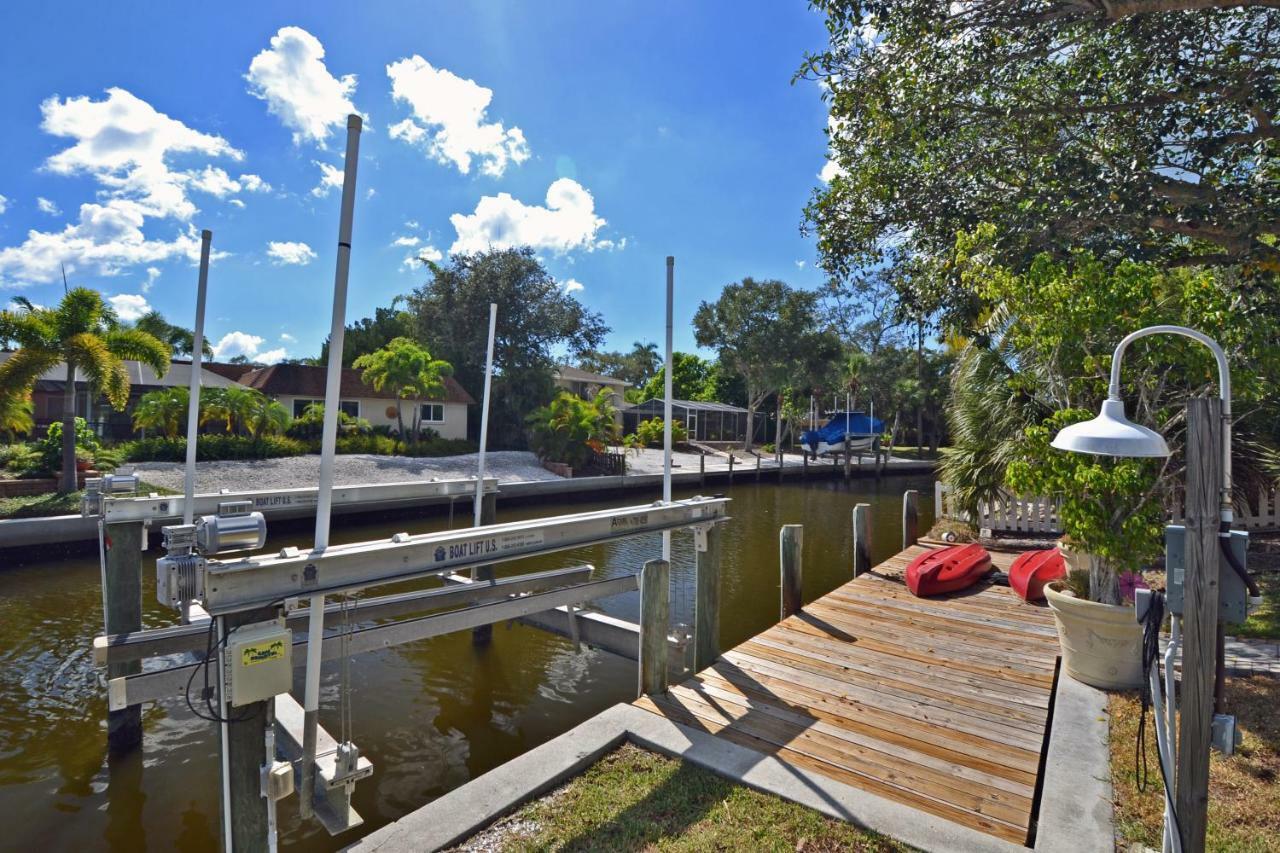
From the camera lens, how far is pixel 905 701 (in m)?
4.89

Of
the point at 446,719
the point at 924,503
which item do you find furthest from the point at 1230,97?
the point at 924,503

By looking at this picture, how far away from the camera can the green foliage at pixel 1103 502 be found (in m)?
4.56

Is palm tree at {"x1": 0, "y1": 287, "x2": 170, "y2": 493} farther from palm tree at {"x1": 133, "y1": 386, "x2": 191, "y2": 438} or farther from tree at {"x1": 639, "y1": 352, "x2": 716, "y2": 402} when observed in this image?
tree at {"x1": 639, "y1": 352, "x2": 716, "y2": 402}

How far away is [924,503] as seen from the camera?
2231 cm

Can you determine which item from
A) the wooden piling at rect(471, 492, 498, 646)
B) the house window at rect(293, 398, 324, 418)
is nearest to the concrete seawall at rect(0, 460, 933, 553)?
the wooden piling at rect(471, 492, 498, 646)

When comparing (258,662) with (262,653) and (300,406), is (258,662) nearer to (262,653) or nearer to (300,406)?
(262,653)

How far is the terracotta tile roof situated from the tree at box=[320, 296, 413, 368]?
4010mm

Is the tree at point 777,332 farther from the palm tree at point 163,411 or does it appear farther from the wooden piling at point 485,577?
the wooden piling at point 485,577

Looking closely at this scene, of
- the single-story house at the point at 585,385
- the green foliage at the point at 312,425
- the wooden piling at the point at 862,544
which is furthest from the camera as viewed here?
the single-story house at the point at 585,385

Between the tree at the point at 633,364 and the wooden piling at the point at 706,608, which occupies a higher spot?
the tree at the point at 633,364

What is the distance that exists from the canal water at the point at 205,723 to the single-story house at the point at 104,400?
1366cm

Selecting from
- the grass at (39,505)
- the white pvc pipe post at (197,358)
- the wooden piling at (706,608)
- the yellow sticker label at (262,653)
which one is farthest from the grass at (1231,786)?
the grass at (39,505)

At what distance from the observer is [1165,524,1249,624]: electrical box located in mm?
2396

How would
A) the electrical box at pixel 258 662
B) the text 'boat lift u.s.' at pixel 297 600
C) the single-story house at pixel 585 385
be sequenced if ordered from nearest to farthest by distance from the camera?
the electrical box at pixel 258 662 → the text 'boat lift u.s.' at pixel 297 600 → the single-story house at pixel 585 385
